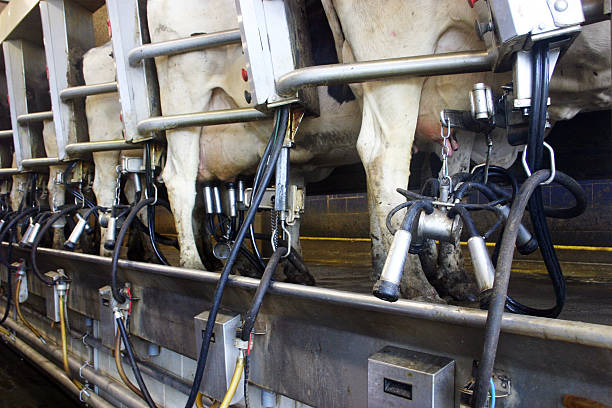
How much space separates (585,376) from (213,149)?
188 cm

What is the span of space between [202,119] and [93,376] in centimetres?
155

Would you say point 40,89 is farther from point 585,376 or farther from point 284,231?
point 585,376

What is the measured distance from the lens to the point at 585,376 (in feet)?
2.47

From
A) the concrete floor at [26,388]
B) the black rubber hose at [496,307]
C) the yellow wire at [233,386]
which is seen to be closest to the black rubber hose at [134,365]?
the yellow wire at [233,386]

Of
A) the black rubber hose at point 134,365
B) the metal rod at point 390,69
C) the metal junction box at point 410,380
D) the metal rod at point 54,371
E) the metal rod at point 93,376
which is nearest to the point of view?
the metal junction box at point 410,380

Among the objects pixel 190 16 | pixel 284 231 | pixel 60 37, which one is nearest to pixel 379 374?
pixel 284 231

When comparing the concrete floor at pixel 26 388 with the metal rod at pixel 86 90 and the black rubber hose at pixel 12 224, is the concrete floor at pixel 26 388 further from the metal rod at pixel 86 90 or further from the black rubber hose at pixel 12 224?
the metal rod at pixel 86 90

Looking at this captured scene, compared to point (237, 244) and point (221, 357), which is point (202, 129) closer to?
point (237, 244)

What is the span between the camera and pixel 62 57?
3014 mm

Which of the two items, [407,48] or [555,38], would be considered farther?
[407,48]

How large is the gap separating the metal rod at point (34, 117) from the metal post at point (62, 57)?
9.1 inches

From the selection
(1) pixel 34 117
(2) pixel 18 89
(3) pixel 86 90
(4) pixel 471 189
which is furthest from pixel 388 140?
(2) pixel 18 89

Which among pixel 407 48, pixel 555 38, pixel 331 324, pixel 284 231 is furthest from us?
pixel 284 231

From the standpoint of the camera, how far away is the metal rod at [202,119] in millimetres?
1716
